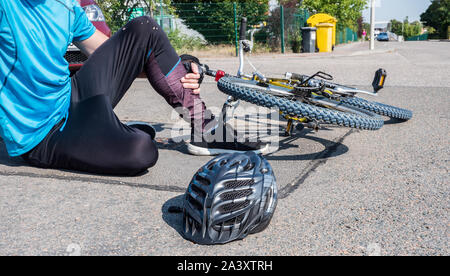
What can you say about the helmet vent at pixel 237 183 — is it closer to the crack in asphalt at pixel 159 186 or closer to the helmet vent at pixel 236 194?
the helmet vent at pixel 236 194

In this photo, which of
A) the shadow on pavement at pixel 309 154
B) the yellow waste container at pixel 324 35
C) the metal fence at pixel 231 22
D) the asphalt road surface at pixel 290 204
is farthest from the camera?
the yellow waste container at pixel 324 35

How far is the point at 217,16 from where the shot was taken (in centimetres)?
1781

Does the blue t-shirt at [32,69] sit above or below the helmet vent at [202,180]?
above

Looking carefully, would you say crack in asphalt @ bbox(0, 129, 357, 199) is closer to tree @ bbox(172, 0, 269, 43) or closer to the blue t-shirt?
the blue t-shirt

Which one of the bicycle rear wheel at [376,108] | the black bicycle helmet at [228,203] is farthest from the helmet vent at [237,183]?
the bicycle rear wheel at [376,108]

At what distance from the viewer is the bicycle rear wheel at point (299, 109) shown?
2900 mm

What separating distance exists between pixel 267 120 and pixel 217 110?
74 cm

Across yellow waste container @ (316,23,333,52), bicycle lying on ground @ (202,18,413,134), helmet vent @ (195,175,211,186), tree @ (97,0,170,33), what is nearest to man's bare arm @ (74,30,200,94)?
bicycle lying on ground @ (202,18,413,134)

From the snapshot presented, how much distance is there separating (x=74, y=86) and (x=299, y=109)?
153 centimetres

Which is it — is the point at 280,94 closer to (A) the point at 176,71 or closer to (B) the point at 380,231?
(A) the point at 176,71

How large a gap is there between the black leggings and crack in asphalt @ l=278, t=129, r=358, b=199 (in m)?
0.84

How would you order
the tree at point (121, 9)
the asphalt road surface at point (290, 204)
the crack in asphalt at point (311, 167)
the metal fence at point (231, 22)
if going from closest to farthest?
the asphalt road surface at point (290, 204)
the crack in asphalt at point (311, 167)
the tree at point (121, 9)
the metal fence at point (231, 22)

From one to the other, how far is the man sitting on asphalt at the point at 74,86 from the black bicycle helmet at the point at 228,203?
2.58ft
